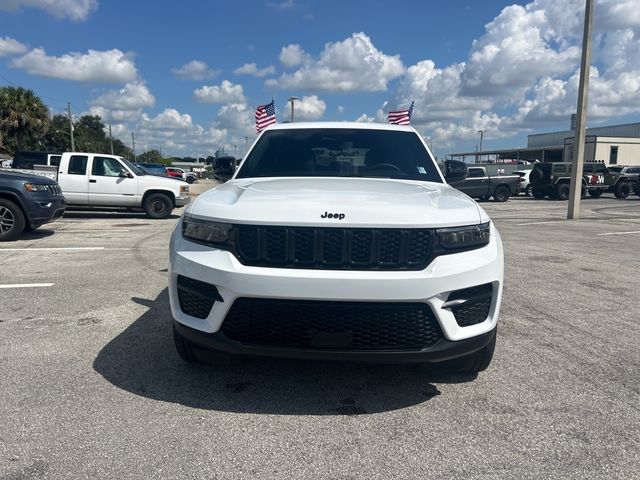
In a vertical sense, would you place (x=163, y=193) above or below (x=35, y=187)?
below

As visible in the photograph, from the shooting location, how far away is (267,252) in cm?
273

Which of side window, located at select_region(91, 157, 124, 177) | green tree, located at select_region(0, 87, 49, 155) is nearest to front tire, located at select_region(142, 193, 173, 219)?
side window, located at select_region(91, 157, 124, 177)

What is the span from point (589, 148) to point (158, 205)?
42684 mm

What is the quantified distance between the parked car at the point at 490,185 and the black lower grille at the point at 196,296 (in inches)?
915

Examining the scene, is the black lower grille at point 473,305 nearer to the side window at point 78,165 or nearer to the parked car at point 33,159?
the side window at point 78,165

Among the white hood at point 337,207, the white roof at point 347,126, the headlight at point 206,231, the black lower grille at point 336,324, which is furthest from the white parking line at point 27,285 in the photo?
the black lower grille at point 336,324

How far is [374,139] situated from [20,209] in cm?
728

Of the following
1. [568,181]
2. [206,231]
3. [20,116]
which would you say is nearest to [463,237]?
[206,231]

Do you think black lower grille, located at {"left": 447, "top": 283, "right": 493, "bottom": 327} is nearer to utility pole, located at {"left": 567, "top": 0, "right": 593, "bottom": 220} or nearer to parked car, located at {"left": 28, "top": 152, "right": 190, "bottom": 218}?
parked car, located at {"left": 28, "top": 152, "right": 190, "bottom": 218}

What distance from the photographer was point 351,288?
258 cm

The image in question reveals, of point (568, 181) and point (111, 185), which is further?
point (568, 181)

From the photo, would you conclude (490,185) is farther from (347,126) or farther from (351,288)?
(351,288)

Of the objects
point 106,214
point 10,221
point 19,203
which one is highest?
point 19,203

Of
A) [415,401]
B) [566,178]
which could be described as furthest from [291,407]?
[566,178]
